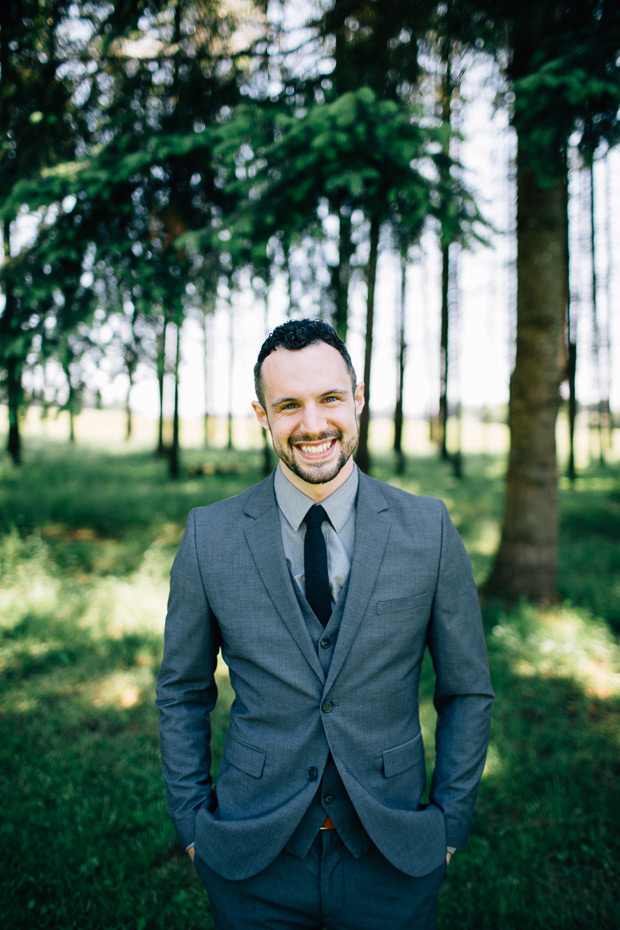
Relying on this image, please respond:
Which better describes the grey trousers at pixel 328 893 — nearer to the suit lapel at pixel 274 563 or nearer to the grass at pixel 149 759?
the suit lapel at pixel 274 563

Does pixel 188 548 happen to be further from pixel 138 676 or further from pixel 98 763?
pixel 138 676

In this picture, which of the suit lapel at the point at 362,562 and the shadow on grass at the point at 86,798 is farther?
the shadow on grass at the point at 86,798

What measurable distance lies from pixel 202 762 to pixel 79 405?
537 cm

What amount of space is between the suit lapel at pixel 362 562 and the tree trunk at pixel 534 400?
4520 mm

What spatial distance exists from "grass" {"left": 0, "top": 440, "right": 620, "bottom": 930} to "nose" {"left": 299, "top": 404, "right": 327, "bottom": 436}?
8.80 feet

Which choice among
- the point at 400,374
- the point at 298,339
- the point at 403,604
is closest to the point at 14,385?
the point at 298,339

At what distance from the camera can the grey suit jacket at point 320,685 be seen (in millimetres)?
1677

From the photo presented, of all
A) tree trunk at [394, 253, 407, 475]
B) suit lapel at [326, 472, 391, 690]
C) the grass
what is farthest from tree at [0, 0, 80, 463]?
tree trunk at [394, 253, 407, 475]

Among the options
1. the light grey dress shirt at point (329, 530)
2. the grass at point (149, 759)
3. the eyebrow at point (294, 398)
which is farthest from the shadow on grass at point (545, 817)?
the eyebrow at point (294, 398)

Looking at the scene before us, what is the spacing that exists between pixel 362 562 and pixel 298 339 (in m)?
0.79

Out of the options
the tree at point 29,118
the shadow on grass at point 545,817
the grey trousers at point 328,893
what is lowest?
the shadow on grass at point 545,817

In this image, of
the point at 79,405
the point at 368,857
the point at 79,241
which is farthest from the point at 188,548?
the point at 79,405

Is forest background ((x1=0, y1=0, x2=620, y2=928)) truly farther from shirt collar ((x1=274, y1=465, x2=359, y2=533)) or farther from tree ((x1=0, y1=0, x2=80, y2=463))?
shirt collar ((x1=274, y1=465, x2=359, y2=533))

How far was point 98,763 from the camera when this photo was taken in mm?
3652
